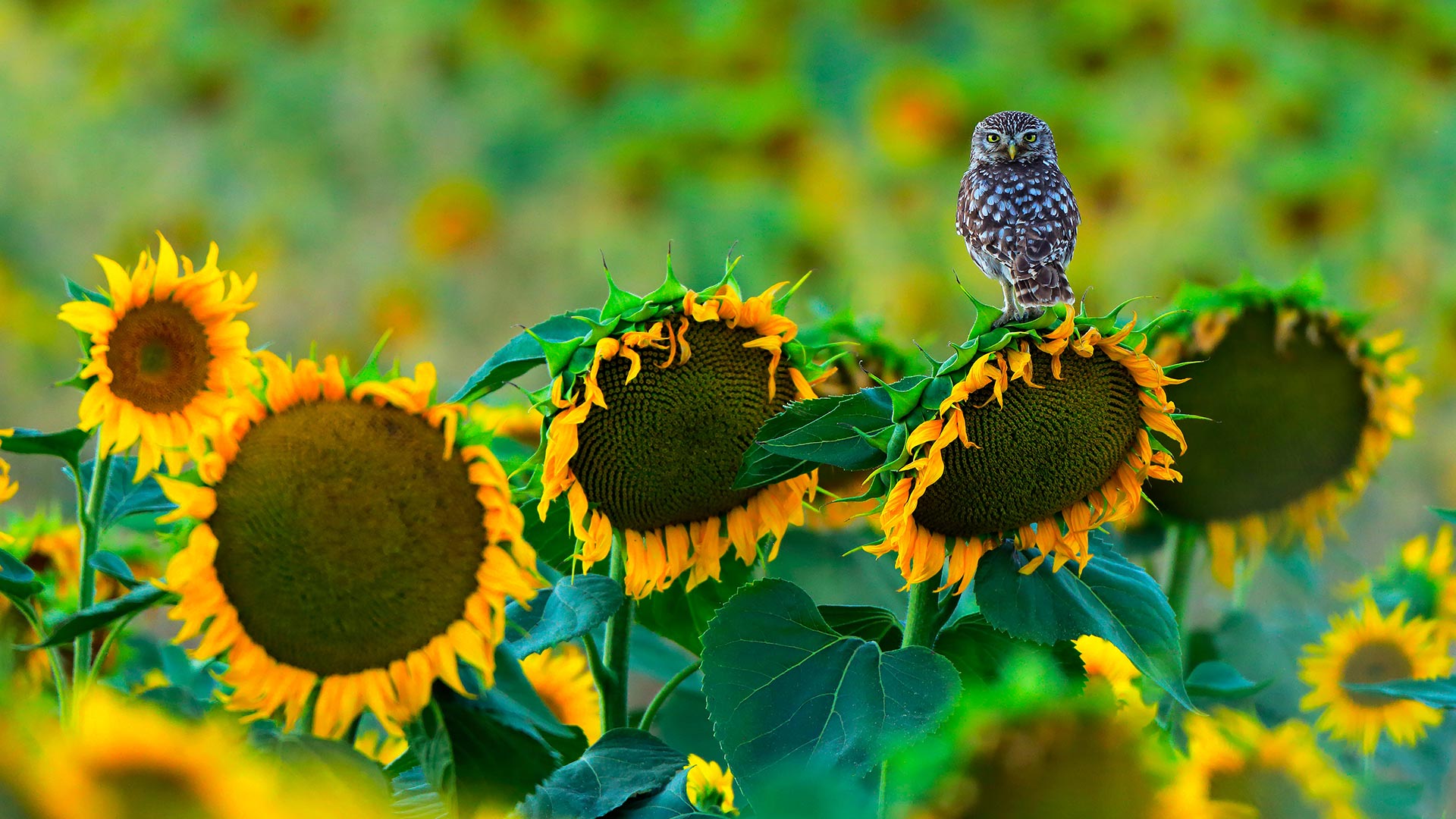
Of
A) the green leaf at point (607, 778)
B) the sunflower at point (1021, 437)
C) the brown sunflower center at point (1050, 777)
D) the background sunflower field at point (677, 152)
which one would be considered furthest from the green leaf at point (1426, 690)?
the background sunflower field at point (677, 152)

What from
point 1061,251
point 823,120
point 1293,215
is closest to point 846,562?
point 1061,251

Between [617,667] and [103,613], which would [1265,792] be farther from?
[103,613]

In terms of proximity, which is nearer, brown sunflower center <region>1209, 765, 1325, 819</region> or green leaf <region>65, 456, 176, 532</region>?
brown sunflower center <region>1209, 765, 1325, 819</region>

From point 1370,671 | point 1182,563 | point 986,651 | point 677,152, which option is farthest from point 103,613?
point 677,152

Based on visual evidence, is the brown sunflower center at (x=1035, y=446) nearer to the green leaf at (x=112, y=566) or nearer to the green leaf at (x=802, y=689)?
the green leaf at (x=802, y=689)

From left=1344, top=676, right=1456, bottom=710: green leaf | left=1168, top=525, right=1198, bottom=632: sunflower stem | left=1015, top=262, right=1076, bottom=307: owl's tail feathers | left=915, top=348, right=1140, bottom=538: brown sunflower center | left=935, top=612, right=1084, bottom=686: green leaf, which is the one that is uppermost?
left=1015, top=262, right=1076, bottom=307: owl's tail feathers

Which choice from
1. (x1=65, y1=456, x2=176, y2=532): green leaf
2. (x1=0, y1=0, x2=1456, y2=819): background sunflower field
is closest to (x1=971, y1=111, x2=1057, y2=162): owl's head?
(x1=65, y1=456, x2=176, y2=532): green leaf

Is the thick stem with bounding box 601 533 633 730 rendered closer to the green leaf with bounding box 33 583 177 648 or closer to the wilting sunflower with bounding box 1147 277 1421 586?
the green leaf with bounding box 33 583 177 648
